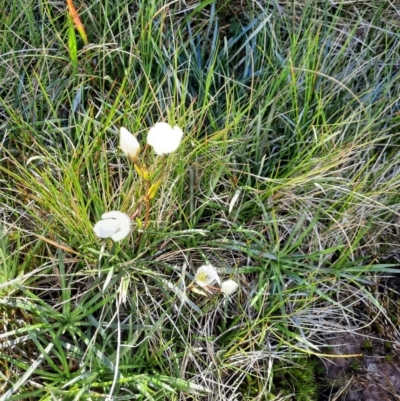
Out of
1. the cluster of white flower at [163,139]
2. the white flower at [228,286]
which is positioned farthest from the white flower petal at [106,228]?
the white flower at [228,286]

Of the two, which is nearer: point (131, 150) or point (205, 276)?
point (131, 150)

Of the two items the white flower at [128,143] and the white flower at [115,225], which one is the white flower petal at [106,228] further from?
the white flower at [128,143]

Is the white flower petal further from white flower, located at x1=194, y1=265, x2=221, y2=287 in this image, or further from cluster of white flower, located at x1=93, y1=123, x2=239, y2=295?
white flower, located at x1=194, y1=265, x2=221, y2=287

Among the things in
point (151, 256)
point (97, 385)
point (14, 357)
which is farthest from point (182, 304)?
point (14, 357)

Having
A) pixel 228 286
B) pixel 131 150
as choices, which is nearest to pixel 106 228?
pixel 131 150

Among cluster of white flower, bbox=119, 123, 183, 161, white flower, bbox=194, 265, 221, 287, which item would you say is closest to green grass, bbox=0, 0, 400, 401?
white flower, bbox=194, 265, 221, 287

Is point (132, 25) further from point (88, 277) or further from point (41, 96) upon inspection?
point (88, 277)

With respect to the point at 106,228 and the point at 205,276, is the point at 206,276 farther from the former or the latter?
the point at 106,228
